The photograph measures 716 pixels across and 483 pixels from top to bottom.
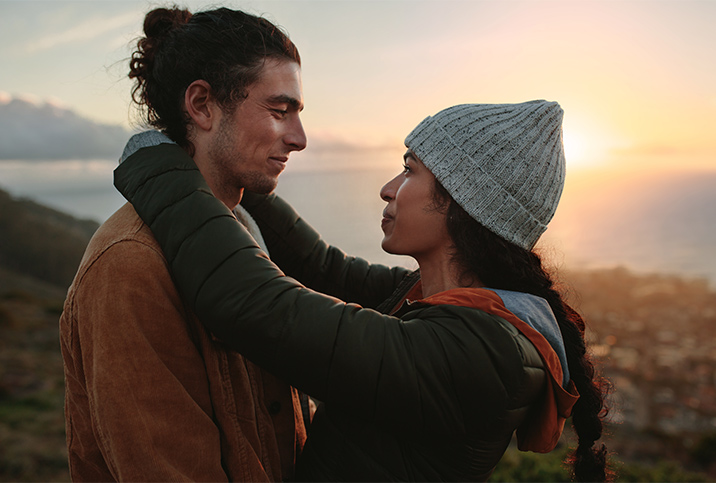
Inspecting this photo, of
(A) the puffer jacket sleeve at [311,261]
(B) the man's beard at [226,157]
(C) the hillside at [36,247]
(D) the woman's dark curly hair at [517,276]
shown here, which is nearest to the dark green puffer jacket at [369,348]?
(D) the woman's dark curly hair at [517,276]

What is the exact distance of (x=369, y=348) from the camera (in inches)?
61.2

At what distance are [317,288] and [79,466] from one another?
1.51m

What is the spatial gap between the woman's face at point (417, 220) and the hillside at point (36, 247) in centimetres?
2105

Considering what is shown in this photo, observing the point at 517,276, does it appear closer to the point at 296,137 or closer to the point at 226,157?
the point at 296,137

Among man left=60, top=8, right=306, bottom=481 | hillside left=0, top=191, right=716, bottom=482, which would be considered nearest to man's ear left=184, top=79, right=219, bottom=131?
man left=60, top=8, right=306, bottom=481

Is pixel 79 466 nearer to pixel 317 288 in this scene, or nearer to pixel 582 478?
pixel 317 288

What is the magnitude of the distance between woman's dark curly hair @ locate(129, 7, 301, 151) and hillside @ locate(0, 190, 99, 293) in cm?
2017

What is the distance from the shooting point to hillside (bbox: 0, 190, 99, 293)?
20.2m

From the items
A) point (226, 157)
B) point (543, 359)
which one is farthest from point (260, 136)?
point (543, 359)

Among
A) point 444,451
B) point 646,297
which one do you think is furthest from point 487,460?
point 646,297

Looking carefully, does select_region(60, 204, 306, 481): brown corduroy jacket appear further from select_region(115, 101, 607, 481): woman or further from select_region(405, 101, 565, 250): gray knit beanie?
select_region(405, 101, 565, 250): gray knit beanie

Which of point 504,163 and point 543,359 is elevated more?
point 504,163

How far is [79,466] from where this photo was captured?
2.05 m

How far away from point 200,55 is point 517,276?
1.89 metres
